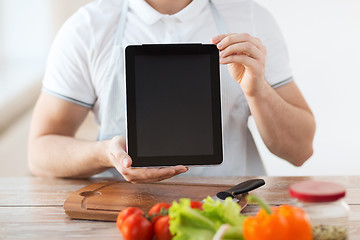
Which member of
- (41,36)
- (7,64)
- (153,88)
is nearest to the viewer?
(153,88)

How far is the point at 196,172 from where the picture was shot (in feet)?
5.21

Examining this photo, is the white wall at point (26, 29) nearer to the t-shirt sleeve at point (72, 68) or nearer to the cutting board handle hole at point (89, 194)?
the t-shirt sleeve at point (72, 68)

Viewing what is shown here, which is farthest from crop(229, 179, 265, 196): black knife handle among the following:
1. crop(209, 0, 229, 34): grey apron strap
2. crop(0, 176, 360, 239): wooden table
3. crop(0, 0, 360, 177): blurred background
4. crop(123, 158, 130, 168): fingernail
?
crop(0, 0, 360, 177): blurred background

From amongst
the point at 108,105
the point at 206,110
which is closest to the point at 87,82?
the point at 108,105

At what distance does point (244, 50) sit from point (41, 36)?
2473 mm

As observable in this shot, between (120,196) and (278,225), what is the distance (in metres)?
0.63

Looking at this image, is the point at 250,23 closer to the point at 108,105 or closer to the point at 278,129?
the point at 278,129

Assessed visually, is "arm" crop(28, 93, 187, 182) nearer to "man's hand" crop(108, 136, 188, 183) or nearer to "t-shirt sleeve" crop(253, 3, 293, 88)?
"man's hand" crop(108, 136, 188, 183)

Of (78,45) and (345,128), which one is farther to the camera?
(345,128)

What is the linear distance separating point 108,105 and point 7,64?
1787 mm

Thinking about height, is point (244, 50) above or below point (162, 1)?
below

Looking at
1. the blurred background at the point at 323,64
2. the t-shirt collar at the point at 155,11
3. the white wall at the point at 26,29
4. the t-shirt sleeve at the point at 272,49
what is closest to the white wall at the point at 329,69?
the blurred background at the point at 323,64

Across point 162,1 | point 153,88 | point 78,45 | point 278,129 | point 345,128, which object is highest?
point 162,1

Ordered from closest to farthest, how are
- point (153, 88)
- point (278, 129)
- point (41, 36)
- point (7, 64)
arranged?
point (153, 88) < point (278, 129) < point (7, 64) < point (41, 36)
